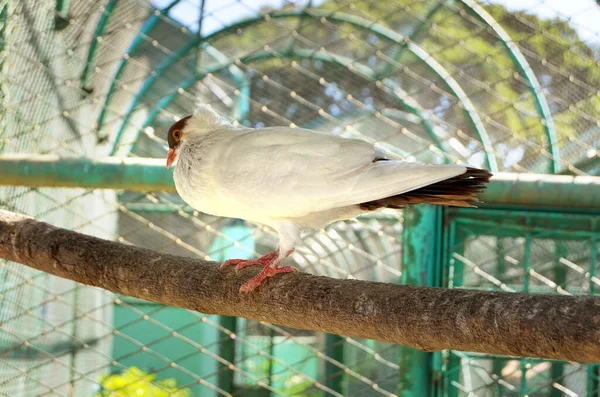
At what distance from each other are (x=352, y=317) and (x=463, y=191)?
0.85ft

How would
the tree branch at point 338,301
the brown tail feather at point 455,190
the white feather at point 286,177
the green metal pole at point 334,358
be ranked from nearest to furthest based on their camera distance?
the tree branch at point 338,301, the brown tail feather at point 455,190, the white feather at point 286,177, the green metal pole at point 334,358

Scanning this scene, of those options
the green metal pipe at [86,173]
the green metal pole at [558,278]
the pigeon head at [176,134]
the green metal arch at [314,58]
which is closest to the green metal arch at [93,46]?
the green metal arch at [314,58]

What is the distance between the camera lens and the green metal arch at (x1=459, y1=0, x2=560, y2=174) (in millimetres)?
1973

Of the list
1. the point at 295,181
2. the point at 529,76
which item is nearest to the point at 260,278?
the point at 295,181

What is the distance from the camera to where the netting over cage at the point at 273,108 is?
6.59ft

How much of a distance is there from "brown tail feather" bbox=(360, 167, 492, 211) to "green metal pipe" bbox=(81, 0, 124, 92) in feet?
4.74

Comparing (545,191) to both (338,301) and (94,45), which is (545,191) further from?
(94,45)

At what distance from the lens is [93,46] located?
2.32 m

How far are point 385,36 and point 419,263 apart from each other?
1.04 meters

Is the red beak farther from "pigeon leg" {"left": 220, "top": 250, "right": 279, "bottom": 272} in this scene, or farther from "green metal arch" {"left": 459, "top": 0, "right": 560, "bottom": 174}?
"green metal arch" {"left": 459, "top": 0, "right": 560, "bottom": 174}

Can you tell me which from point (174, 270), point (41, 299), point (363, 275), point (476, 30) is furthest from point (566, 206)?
point (41, 299)

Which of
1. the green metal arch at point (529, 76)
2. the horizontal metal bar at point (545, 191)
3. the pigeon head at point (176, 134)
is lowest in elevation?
the horizontal metal bar at point (545, 191)

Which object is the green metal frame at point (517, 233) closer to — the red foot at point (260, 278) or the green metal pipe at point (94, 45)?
the red foot at point (260, 278)

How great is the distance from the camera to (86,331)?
2.49 m
